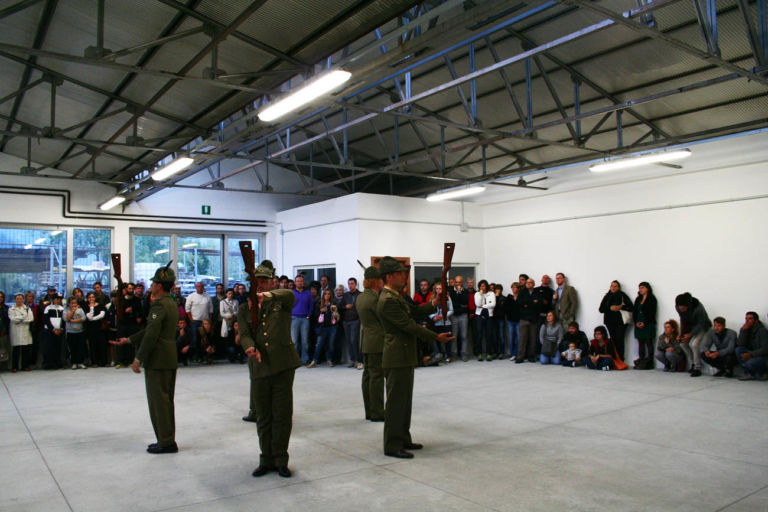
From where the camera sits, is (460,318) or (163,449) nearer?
(163,449)

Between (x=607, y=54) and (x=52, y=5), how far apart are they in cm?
651

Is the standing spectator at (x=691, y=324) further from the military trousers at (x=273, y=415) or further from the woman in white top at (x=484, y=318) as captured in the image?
the military trousers at (x=273, y=415)

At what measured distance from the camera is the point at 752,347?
8672 mm

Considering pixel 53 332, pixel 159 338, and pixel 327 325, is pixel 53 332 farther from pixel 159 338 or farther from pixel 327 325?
pixel 159 338

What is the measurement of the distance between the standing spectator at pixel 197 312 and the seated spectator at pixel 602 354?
723 cm

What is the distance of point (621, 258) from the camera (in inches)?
428

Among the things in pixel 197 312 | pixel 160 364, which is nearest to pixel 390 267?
pixel 160 364

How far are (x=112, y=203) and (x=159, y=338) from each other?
7.63 m

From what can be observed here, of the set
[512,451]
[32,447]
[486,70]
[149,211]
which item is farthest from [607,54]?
[149,211]

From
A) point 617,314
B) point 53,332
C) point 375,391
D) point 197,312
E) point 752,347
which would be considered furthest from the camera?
point 197,312

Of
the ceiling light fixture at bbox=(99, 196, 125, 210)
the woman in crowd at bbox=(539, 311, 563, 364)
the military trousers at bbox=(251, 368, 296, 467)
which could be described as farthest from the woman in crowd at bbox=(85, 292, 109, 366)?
the woman in crowd at bbox=(539, 311, 563, 364)

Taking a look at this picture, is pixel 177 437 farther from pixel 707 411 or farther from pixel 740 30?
pixel 740 30

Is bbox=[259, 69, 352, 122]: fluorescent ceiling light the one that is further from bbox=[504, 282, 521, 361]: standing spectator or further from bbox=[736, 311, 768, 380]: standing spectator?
bbox=[736, 311, 768, 380]: standing spectator

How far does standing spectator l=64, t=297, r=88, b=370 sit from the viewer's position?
1079cm
